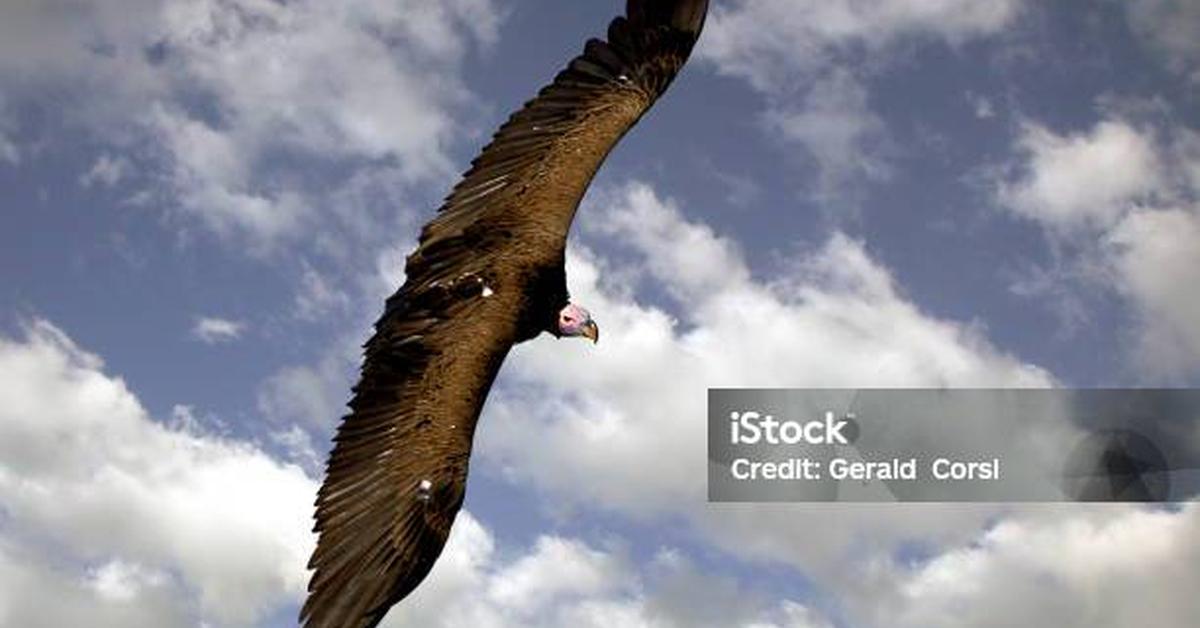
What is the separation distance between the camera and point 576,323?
15.8m

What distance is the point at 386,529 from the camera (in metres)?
10.9

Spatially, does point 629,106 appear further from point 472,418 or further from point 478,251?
point 472,418

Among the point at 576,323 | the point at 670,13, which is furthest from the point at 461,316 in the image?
the point at 670,13

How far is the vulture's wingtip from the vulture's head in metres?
3.39

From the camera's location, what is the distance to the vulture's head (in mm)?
15578

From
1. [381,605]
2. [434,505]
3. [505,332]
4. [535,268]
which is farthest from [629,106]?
[381,605]

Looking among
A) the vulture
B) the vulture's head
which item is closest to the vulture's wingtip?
the vulture

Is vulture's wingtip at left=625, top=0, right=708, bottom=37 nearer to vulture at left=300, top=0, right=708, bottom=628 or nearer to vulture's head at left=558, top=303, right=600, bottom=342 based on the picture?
vulture at left=300, top=0, right=708, bottom=628

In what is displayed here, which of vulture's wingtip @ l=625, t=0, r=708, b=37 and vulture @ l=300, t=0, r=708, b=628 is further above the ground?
vulture's wingtip @ l=625, t=0, r=708, b=37

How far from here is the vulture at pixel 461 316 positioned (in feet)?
35.6

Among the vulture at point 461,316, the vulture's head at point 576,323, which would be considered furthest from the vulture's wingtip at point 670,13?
the vulture's head at point 576,323

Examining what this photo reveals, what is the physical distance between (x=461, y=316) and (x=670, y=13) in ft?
16.2

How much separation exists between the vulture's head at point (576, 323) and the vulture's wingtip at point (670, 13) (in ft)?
11.1

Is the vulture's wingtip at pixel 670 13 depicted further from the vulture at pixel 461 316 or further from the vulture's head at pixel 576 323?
the vulture's head at pixel 576 323
